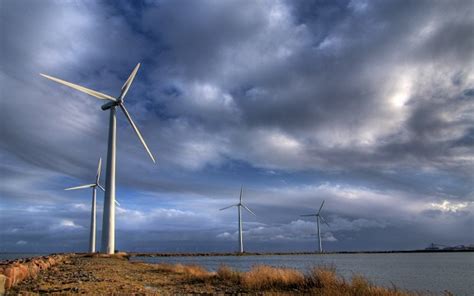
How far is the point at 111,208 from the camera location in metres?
63.6

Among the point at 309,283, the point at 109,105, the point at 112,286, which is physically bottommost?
the point at 309,283

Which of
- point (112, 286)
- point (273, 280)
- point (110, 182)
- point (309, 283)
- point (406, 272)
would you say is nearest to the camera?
point (112, 286)

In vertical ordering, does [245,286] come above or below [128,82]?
below

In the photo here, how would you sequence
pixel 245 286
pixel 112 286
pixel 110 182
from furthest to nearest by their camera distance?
pixel 110 182 → pixel 245 286 → pixel 112 286

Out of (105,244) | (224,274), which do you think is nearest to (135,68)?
(105,244)

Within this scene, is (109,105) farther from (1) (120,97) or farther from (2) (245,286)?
(2) (245,286)

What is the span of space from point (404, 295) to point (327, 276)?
4.27 m

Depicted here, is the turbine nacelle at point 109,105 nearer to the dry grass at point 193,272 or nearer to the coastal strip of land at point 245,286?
the dry grass at point 193,272

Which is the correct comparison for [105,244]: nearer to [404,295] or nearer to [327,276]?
[327,276]

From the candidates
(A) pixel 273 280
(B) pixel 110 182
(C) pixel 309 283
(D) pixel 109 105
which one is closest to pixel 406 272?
(A) pixel 273 280

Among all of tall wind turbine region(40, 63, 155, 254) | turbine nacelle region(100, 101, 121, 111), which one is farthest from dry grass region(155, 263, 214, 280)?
turbine nacelle region(100, 101, 121, 111)

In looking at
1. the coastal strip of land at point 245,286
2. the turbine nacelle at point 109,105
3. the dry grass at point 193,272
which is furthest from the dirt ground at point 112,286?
the turbine nacelle at point 109,105

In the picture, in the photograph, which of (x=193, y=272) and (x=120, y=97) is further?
(x=120, y=97)

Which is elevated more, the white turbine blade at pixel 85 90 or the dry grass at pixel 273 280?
the white turbine blade at pixel 85 90
